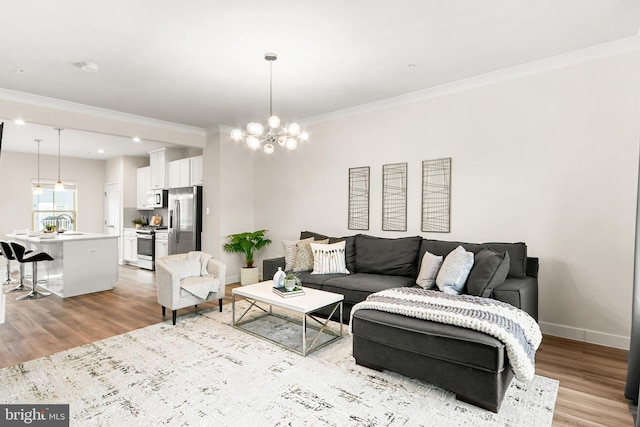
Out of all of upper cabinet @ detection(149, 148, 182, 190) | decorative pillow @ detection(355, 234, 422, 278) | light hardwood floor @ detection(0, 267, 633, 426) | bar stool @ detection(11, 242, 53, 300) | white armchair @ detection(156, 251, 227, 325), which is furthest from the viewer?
upper cabinet @ detection(149, 148, 182, 190)

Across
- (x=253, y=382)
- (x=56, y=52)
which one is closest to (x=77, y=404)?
(x=253, y=382)

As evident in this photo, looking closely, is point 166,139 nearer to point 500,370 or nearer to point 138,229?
point 138,229

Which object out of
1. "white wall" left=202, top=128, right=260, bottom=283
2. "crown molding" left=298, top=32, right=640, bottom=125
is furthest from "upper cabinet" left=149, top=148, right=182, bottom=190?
"crown molding" left=298, top=32, right=640, bottom=125

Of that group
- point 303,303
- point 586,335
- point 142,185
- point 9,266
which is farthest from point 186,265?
point 142,185

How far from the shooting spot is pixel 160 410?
7.54ft

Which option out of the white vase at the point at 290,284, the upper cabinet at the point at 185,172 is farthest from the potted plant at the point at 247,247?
the white vase at the point at 290,284

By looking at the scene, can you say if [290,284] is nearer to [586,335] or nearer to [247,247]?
[247,247]

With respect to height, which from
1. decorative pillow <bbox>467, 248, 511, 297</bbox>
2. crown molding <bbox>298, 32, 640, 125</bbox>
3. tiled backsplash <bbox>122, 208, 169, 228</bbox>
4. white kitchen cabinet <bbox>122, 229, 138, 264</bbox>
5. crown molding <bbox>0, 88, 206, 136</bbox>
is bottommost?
white kitchen cabinet <bbox>122, 229, 138, 264</bbox>

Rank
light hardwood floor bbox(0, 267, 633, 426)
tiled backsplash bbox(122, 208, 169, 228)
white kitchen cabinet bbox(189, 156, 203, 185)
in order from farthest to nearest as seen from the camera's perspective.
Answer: tiled backsplash bbox(122, 208, 169, 228) < white kitchen cabinet bbox(189, 156, 203, 185) < light hardwood floor bbox(0, 267, 633, 426)

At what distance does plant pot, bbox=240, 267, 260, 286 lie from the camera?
591 centimetres

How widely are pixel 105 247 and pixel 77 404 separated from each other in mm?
3873

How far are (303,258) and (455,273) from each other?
6.56 feet

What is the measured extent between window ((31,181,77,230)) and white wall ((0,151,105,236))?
13 centimetres

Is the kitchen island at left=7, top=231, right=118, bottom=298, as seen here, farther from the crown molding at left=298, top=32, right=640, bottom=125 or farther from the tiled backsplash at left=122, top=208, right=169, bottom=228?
the crown molding at left=298, top=32, right=640, bottom=125
